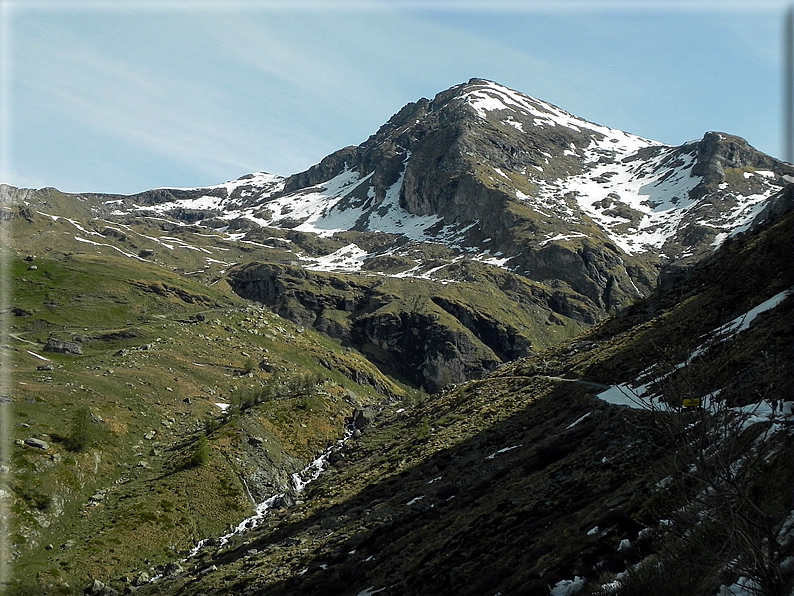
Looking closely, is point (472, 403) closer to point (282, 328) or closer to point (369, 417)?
point (369, 417)

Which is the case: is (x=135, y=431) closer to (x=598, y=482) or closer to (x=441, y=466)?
(x=441, y=466)

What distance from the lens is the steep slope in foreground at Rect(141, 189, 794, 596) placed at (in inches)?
455

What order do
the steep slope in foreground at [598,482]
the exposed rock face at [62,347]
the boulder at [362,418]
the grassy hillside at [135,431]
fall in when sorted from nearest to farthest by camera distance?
the steep slope in foreground at [598,482] < the grassy hillside at [135,431] < the boulder at [362,418] < the exposed rock face at [62,347]

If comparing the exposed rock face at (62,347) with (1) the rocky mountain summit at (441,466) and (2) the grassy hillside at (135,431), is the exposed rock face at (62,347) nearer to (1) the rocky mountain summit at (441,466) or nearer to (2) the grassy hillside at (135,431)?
(1) the rocky mountain summit at (441,466)

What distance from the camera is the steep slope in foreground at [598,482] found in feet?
37.9

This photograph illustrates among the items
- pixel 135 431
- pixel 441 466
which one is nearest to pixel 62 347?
pixel 135 431

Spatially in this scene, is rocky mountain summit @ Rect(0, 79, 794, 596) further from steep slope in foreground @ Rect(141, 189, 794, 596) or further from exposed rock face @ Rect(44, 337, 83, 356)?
exposed rock face @ Rect(44, 337, 83, 356)

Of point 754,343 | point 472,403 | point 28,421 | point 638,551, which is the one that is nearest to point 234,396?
point 28,421

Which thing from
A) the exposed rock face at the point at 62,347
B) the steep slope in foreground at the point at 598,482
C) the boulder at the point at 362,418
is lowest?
the boulder at the point at 362,418

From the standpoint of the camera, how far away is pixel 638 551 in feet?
55.9

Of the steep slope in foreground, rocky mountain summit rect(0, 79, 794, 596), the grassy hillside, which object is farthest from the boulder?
the steep slope in foreground

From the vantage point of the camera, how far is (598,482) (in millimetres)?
28516

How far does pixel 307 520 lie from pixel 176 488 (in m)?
21.7

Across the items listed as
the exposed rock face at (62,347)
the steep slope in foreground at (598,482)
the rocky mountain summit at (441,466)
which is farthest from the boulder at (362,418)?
the exposed rock face at (62,347)
